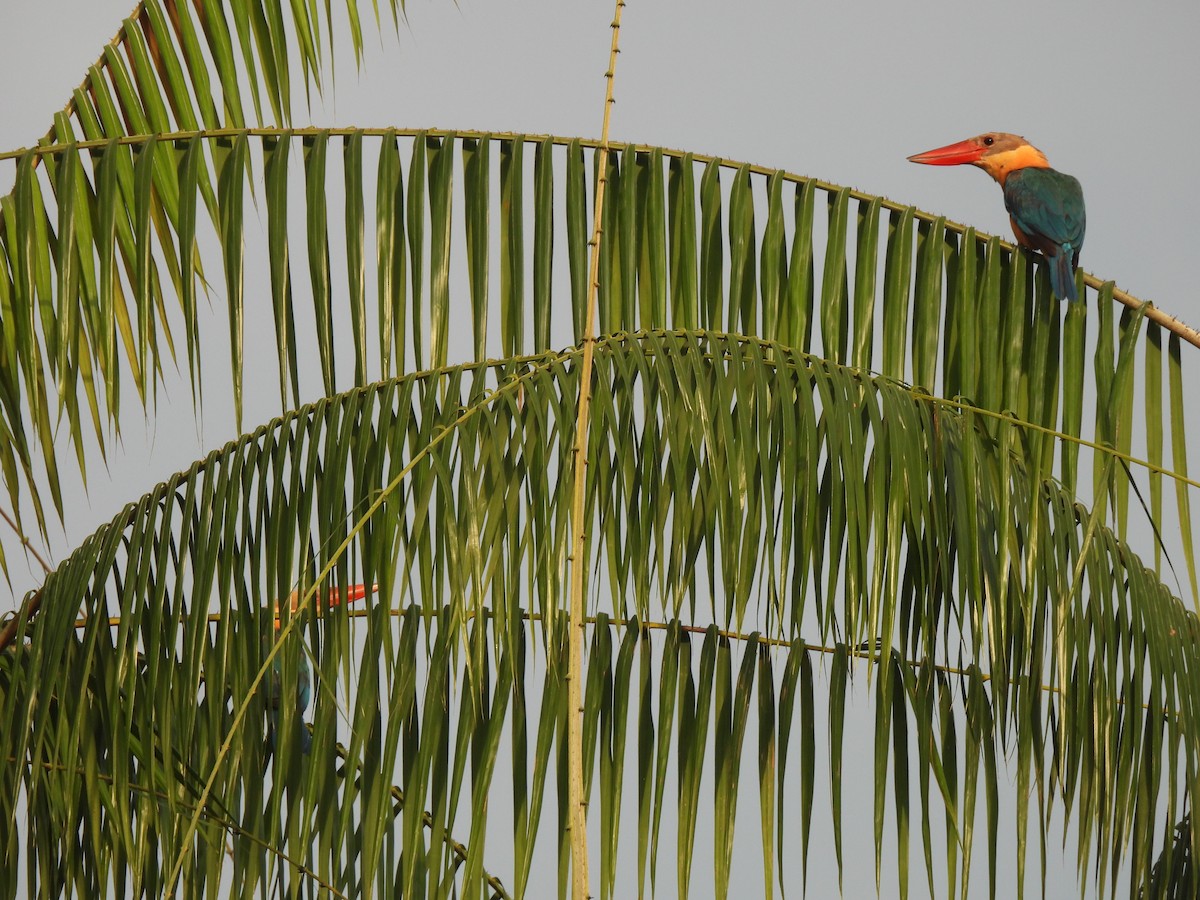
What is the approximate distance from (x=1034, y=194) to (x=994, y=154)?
29 cm

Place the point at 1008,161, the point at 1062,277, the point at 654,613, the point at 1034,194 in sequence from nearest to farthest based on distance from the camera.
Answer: the point at 654,613
the point at 1062,277
the point at 1034,194
the point at 1008,161

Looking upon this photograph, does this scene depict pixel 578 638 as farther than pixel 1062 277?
No

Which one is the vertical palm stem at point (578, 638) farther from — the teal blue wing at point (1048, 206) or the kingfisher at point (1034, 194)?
the teal blue wing at point (1048, 206)

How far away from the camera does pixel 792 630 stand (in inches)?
55.9

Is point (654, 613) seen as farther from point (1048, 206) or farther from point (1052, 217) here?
point (1048, 206)

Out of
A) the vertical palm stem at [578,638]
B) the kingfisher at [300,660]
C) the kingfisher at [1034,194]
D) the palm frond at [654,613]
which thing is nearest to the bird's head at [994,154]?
the kingfisher at [1034,194]

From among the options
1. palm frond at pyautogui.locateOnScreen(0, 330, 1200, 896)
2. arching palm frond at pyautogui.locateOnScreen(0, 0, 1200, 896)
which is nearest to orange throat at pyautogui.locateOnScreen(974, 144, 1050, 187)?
arching palm frond at pyautogui.locateOnScreen(0, 0, 1200, 896)

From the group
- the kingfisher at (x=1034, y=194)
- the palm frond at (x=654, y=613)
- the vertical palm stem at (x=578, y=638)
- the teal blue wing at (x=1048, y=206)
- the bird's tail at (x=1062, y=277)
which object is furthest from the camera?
the teal blue wing at (x=1048, y=206)

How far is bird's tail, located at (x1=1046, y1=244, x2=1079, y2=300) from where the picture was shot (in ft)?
6.69

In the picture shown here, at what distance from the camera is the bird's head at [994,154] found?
3.00 m

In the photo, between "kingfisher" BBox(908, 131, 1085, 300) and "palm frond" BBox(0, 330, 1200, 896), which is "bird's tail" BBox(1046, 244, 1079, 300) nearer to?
"kingfisher" BBox(908, 131, 1085, 300)

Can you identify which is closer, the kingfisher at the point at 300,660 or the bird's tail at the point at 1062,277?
the kingfisher at the point at 300,660

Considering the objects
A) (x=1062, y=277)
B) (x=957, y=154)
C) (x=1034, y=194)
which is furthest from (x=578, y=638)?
(x=957, y=154)

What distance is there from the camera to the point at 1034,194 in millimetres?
2754
